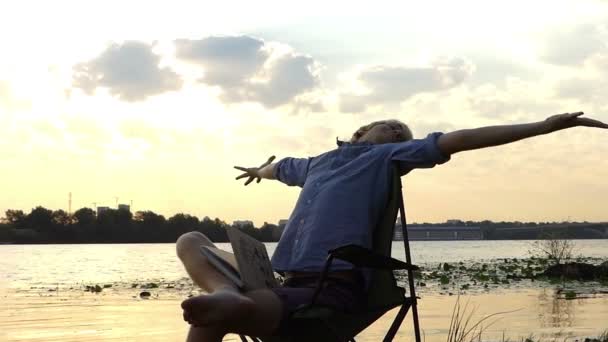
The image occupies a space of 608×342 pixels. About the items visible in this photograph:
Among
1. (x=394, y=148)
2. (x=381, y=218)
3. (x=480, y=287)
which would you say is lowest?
(x=480, y=287)

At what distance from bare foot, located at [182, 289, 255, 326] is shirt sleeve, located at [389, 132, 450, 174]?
0.91 meters

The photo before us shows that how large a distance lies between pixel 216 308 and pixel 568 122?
1.41 metres

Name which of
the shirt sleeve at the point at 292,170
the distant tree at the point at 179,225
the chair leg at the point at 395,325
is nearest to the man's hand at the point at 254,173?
the shirt sleeve at the point at 292,170

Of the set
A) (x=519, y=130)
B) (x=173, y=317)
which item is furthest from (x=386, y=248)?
(x=173, y=317)

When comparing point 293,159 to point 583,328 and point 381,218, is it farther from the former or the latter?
point 583,328

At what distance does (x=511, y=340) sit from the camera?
626cm

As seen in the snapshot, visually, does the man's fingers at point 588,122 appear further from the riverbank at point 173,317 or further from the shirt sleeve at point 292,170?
the riverbank at point 173,317

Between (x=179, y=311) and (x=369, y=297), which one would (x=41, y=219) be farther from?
(x=369, y=297)

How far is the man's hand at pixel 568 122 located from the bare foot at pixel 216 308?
1.23 meters

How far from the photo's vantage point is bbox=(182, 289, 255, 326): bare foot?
222 cm

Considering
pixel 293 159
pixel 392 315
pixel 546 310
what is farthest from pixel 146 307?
pixel 293 159

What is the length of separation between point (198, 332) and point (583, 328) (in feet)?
18.6

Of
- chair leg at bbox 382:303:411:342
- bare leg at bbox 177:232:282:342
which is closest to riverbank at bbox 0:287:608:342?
chair leg at bbox 382:303:411:342

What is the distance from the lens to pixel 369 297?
2.96 meters
